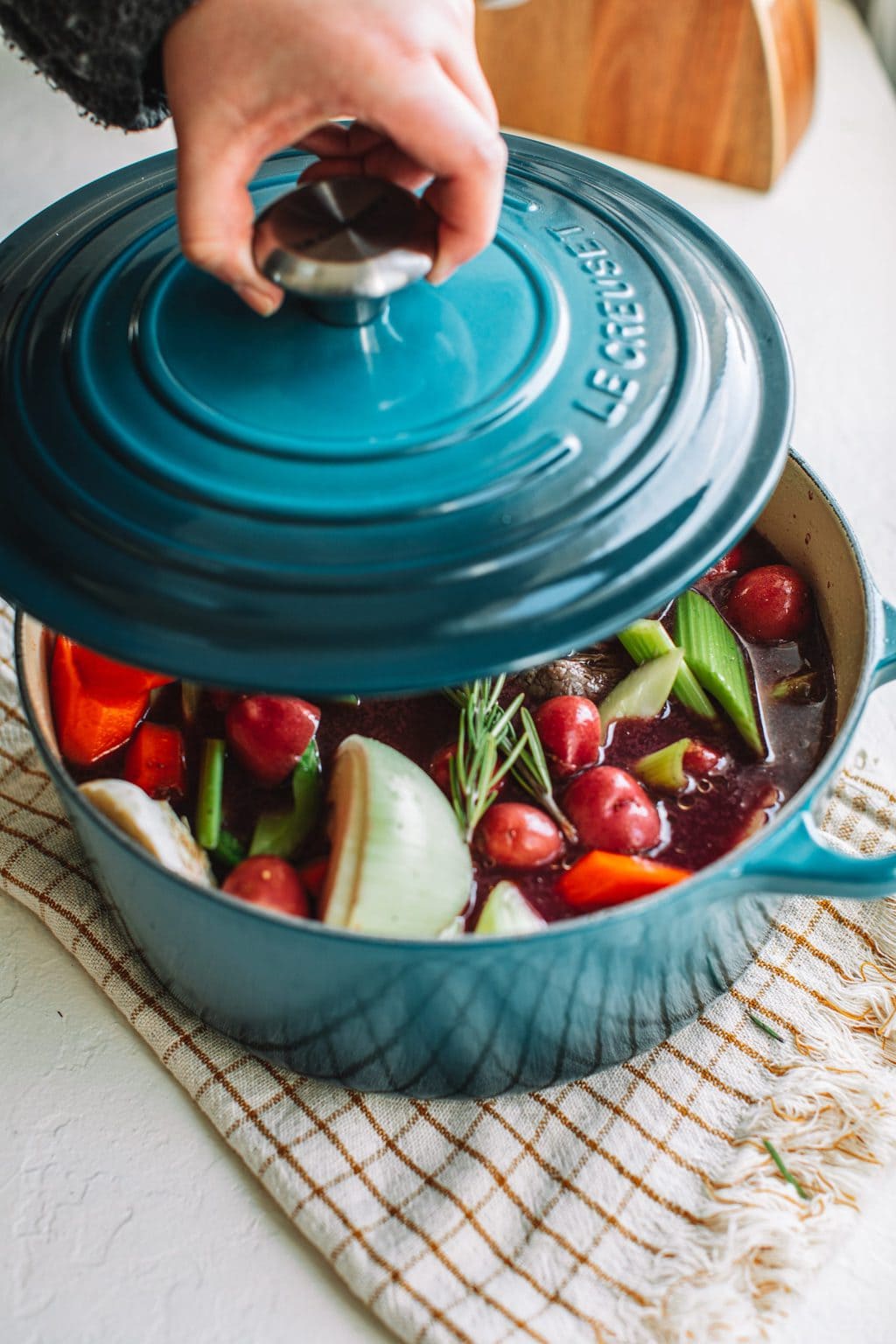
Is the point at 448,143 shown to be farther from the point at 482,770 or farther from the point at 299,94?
the point at 482,770

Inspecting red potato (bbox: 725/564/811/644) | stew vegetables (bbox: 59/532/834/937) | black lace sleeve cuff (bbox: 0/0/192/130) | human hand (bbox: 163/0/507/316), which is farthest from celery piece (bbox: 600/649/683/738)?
black lace sleeve cuff (bbox: 0/0/192/130)

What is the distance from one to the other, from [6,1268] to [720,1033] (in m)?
0.66

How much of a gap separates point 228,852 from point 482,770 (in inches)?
9.3

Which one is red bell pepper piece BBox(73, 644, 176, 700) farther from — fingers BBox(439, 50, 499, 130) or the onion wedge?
fingers BBox(439, 50, 499, 130)

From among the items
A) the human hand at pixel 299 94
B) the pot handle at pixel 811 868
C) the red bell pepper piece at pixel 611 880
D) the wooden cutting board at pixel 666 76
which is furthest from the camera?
the wooden cutting board at pixel 666 76

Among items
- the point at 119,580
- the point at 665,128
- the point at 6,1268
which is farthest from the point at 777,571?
the point at 665,128

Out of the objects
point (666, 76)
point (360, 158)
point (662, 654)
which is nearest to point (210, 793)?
point (662, 654)

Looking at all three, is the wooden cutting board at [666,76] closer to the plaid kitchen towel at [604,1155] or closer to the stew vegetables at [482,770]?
the stew vegetables at [482,770]

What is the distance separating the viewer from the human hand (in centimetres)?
75

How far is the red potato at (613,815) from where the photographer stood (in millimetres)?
1042

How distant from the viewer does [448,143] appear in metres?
0.78

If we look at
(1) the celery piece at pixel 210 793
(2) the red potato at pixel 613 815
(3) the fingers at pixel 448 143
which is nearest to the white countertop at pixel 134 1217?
(1) the celery piece at pixel 210 793

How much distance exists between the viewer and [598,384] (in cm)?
87

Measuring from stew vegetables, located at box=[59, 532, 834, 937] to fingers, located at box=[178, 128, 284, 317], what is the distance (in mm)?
Answer: 423
